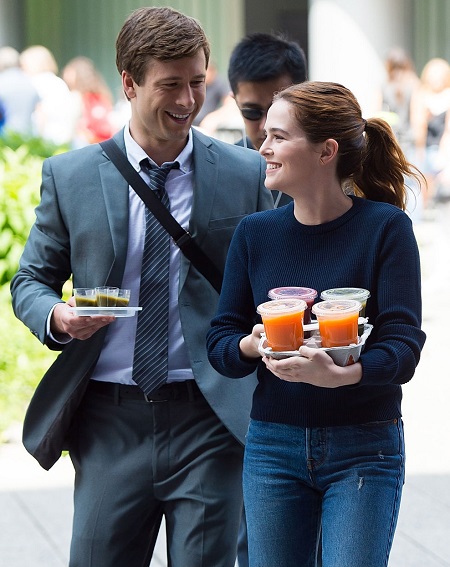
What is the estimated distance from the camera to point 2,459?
639 centimetres

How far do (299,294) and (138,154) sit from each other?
834mm

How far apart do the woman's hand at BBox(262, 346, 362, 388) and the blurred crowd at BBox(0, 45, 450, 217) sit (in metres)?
9.95

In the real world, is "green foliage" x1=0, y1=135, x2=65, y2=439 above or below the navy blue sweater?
below

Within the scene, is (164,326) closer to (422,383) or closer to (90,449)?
(90,449)

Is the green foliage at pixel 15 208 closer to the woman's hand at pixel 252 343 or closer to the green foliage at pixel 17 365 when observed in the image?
the green foliage at pixel 17 365

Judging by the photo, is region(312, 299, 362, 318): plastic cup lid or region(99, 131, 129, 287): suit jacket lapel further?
region(99, 131, 129, 287): suit jacket lapel

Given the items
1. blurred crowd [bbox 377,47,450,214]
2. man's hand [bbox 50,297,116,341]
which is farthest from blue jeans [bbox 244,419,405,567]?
blurred crowd [bbox 377,47,450,214]

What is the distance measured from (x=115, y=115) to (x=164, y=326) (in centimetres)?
1154

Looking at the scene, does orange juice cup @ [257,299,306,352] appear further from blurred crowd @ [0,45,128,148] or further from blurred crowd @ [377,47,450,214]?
blurred crowd @ [377,47,450,214]

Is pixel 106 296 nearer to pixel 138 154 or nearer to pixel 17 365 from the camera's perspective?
pixel 138 154

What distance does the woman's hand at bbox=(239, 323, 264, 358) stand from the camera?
9.26 feet

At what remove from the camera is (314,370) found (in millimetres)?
2643

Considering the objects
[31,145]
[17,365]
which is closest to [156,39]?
[17,365]

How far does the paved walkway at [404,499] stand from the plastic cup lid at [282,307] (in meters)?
2.59
